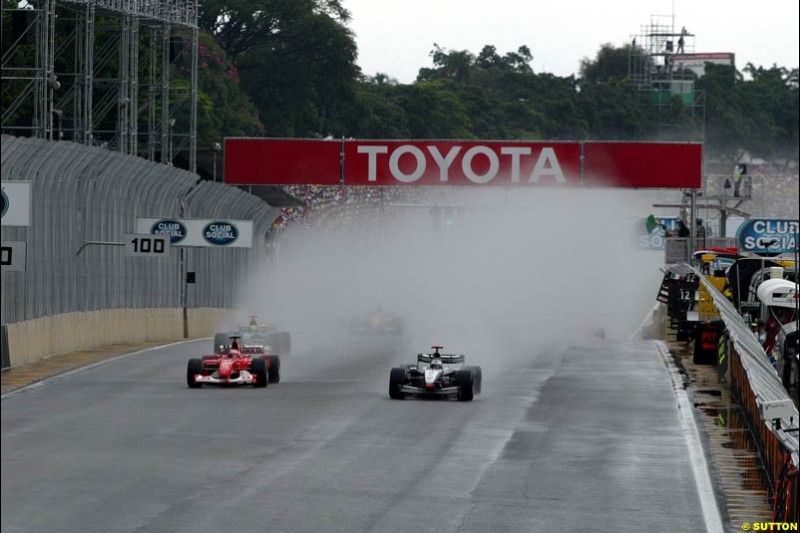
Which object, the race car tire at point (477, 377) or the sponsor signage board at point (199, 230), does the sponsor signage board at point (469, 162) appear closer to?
the sponsor signage board at point (199, 230)

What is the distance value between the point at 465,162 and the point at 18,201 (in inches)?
516

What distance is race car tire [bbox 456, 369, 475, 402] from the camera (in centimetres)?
2484

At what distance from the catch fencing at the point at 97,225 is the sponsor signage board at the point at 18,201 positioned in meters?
2.39

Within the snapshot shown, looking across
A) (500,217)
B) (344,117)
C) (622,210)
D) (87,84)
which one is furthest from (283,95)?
(87,84)

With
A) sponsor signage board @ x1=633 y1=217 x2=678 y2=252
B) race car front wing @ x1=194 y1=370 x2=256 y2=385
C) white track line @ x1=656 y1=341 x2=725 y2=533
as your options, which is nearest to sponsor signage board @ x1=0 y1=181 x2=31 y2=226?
race car front wing @ x1=194 y1=370 x2=256 y2=385

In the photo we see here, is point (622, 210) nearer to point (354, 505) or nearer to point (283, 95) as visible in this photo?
point (283, 95)

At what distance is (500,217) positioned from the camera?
9981cm

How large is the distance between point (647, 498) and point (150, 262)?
26334 millimetres

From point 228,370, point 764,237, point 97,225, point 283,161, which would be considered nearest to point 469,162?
point 283,161

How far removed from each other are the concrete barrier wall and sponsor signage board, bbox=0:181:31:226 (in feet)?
15.4

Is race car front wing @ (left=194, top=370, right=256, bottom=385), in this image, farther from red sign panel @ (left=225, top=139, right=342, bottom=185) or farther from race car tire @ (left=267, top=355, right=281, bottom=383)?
red sign panel @ (left=225, top=139, right=342, bottom=185)

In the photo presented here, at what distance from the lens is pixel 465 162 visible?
35125 millimetres

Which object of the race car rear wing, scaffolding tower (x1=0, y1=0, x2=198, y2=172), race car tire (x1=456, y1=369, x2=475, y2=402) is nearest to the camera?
race car tire (x1=456, y1=369, x2=475, y2=402)

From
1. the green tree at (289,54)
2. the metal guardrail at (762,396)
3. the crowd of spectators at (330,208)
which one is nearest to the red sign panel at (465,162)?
the metal guardrail at (762,396)
